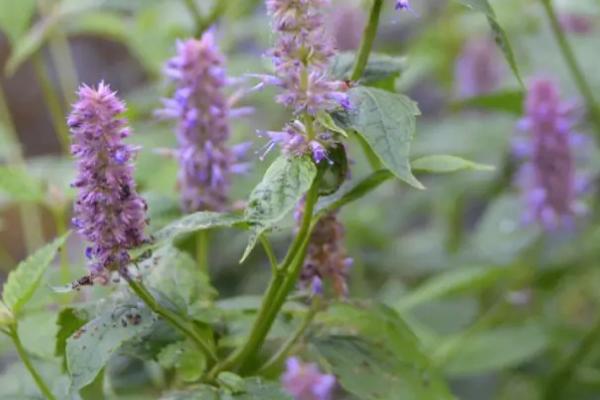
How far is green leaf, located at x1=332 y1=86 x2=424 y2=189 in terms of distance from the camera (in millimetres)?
1099

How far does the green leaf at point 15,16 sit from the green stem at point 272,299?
1005 mm

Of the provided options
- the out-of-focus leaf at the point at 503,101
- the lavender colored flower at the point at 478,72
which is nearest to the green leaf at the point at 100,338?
the out-of-focus leaf at the point at 503,101

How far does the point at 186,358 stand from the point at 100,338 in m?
0.17

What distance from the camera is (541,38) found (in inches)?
104

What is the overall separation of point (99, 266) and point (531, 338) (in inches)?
48.5

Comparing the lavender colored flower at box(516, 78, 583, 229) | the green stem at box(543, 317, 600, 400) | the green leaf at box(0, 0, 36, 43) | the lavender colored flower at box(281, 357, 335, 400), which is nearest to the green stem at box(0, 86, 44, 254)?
the green leaf at box(0, 0, 36, 43)

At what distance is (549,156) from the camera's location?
2.04m

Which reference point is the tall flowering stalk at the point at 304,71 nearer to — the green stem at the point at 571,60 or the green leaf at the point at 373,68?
the green leaf at the point at 373,68

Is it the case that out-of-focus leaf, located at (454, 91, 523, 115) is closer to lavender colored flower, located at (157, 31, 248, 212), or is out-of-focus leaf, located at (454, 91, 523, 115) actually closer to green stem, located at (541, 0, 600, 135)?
green stem, located at (541, 0, 600, 135)

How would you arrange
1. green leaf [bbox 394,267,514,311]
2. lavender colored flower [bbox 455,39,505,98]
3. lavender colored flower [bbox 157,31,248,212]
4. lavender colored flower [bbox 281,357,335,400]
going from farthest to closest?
lavender colored flower [bbox 455,39,505,98], green leaf [bbox 394,267,514,311], lavender colored flower [bbox 281,357,335,400], lavender colored flower [bbox 157,31,248,212]

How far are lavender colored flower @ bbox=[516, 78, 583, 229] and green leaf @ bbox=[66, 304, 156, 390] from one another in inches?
39.0

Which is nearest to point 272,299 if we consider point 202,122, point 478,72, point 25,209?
point 202,122

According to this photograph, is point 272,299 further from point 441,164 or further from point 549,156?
point 549,156

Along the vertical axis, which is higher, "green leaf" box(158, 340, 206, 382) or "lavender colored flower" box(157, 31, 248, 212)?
"lavender colored flower" box(157, 31, 248, 212)
